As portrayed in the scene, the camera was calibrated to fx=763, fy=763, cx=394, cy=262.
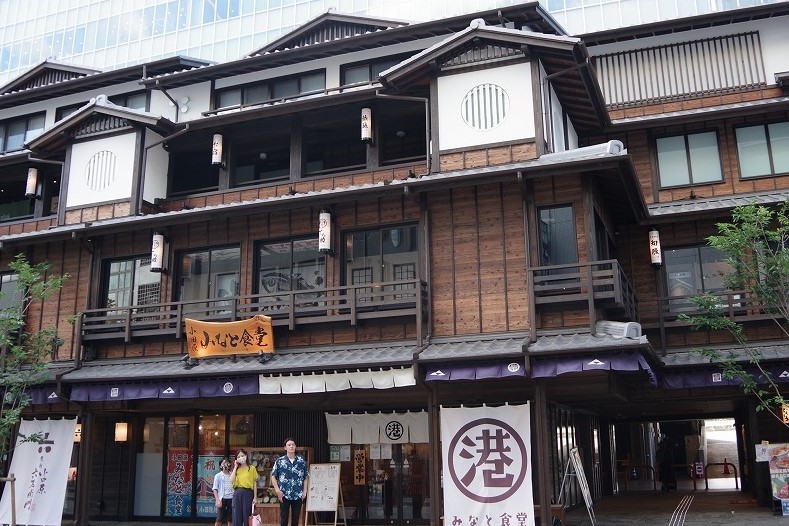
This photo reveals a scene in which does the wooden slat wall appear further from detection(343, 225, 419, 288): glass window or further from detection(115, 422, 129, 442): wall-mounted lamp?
detection(115, 422, 129, 442): wall-mounted lamp

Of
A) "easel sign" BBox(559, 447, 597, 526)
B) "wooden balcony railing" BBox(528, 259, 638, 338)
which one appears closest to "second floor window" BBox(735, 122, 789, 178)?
"wooden balcony railing" BBox(528, 259, 638, 338)

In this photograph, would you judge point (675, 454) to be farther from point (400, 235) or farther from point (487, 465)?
point (487, 465)

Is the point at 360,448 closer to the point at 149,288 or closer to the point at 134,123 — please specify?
the point at 149,288

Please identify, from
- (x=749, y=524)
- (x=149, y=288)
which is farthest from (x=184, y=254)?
(x=749, y=524)

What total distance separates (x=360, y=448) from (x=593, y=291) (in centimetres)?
753

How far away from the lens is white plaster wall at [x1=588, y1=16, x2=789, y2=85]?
20734 mm

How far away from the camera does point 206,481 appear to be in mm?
20766

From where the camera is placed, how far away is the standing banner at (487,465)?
1483 cm

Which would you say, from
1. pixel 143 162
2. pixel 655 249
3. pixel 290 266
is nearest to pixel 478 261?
pixel 290 266

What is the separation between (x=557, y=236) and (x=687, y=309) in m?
5.25

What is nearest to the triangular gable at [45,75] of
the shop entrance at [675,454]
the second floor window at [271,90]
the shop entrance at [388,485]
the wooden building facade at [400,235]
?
the wooden building facade at [400,235]

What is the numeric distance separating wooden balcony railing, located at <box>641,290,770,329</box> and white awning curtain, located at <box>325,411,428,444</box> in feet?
21.1

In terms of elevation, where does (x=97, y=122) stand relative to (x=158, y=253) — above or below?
above

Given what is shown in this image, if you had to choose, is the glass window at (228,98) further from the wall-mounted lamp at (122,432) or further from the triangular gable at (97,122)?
the wall-mounted lamp at (122,432)
